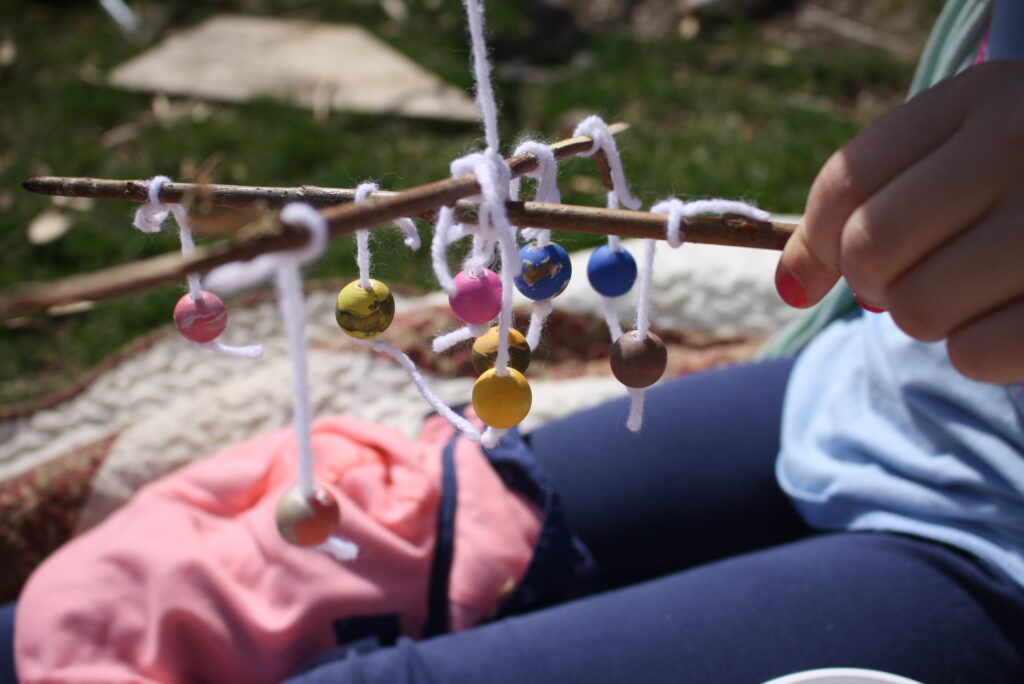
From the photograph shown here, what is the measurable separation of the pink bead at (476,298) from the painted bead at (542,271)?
3 centimetres

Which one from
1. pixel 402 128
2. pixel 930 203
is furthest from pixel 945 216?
pixel 402 128

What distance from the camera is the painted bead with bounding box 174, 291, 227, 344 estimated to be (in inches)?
22.1

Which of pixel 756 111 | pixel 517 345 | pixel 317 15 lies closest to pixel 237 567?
pixel 517 345

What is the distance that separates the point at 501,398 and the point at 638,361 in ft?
0.32

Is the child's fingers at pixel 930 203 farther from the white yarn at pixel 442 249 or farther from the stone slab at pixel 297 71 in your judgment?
the stone slab at pixel 297 71

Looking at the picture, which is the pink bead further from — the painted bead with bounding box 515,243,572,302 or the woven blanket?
the woven blanket

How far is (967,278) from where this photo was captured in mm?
446

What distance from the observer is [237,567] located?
84 cm

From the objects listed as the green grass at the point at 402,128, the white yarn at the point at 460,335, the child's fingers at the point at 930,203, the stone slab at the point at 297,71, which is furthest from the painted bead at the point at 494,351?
the stone slab at the point at 297,71

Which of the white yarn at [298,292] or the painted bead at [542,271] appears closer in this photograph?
the white yarn at [298,292]

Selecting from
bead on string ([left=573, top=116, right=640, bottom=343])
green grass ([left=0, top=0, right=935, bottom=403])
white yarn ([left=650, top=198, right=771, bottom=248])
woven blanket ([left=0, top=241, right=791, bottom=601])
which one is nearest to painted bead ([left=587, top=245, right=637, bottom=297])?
bead on string ([left=573, top=116, right=640, bottom=343])

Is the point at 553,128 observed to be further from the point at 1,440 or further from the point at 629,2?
the point at 1,440

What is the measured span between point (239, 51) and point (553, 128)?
1016mm

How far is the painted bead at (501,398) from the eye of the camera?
0.50 meters
